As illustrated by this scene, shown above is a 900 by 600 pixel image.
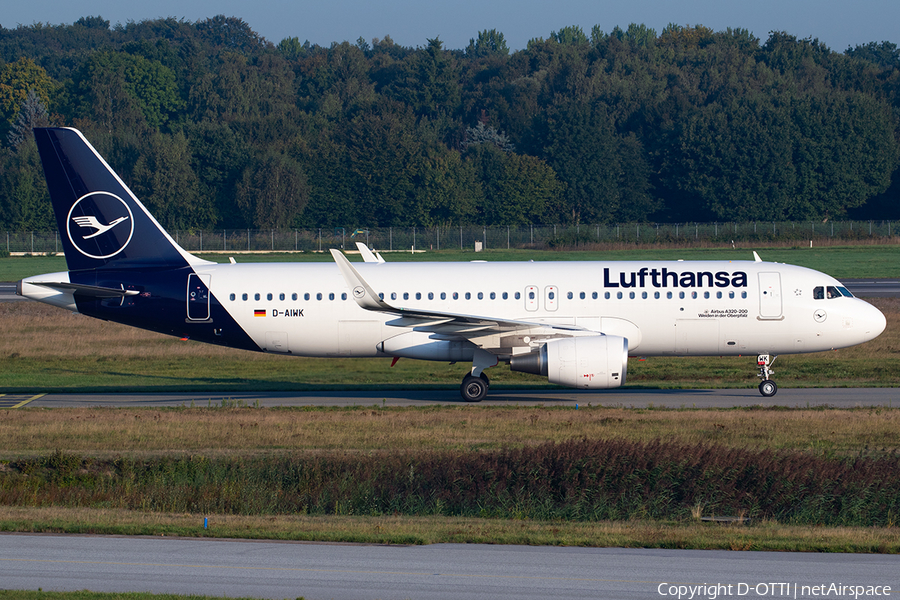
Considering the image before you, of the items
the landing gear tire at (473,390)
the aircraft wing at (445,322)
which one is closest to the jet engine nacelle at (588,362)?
the aircraft wing at (445,322)

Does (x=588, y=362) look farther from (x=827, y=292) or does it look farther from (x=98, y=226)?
(x=98, y=226)

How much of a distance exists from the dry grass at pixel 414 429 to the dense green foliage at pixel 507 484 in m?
1.58

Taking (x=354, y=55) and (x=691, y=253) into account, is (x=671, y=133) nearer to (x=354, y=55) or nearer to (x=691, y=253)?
(x=691, y=253)

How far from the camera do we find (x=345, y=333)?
3106 centimetres

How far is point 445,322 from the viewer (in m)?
29.8

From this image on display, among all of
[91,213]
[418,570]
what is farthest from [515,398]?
[418,570]

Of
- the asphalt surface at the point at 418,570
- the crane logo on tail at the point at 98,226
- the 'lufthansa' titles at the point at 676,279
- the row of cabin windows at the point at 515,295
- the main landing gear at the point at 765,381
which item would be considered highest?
the crane logo on tail at the point at 98,226

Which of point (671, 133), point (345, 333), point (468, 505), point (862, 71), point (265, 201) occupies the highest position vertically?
point (862, 71)

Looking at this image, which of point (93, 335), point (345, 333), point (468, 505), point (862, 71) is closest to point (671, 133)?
point (862, 71)

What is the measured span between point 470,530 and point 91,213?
1993 centimetres

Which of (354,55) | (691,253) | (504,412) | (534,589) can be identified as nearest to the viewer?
(534,589)

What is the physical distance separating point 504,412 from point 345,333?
19.4 feet

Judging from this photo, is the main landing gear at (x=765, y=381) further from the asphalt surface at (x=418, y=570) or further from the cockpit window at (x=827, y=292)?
the asphalt surface at (x=418, y=570)

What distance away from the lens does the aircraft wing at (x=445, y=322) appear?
28656 millimetres
